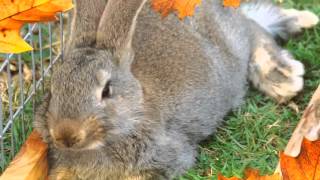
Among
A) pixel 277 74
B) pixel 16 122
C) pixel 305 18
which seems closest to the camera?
pixel 16 122

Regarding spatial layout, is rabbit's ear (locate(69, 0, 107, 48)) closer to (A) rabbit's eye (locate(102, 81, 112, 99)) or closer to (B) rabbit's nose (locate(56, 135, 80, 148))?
(A) rabbit's eye (locate(102, 81, 112, 99))

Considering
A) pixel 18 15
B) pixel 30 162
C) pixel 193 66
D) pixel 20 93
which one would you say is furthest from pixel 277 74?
pixel 18 15

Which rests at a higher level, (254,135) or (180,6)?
(180,6)

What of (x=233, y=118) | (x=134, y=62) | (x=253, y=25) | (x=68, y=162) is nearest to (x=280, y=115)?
(x=233, y=118)

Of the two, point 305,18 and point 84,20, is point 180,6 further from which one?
point 305,18

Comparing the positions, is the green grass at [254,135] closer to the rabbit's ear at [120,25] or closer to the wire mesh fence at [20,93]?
the rabbit's ear at [120,25]

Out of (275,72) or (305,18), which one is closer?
(275,72)

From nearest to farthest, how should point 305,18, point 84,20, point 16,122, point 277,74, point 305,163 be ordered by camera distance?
point 305,163 → point 84,20 → point 16,122 → point 277,74 → point 305,18

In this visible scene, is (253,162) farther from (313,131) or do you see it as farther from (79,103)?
(79,103)
